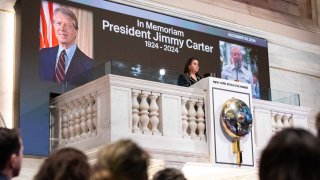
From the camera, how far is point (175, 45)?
1215 centimetres

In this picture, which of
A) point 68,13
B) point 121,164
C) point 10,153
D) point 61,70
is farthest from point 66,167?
point 68,13

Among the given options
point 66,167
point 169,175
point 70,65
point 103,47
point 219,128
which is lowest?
point 169,175

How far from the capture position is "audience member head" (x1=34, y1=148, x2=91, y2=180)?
2705 millimetres

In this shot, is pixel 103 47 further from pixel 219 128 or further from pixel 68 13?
pixel 219 128

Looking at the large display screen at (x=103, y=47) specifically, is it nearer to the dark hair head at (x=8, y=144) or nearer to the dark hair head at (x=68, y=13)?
the dark hair head at (x=68, y=13)

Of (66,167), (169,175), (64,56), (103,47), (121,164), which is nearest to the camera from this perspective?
(121,164)

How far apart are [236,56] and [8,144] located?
1015 centimetres

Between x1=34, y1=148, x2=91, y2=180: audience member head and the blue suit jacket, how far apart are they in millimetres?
6726

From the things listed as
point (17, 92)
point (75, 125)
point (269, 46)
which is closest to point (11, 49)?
point (17, 92)

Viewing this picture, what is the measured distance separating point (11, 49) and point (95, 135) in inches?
109

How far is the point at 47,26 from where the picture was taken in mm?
10398

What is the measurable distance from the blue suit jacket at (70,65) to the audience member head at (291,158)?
7.63 metres

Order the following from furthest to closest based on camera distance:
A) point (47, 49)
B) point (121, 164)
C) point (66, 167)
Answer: point (47, 49) → point (66, 167) → point (121, 164)

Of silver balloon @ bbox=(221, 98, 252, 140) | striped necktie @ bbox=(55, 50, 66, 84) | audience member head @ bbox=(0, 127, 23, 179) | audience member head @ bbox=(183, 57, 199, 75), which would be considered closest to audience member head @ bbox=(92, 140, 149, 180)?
audience member head @ bbox=(0, 127, 23, 179)
